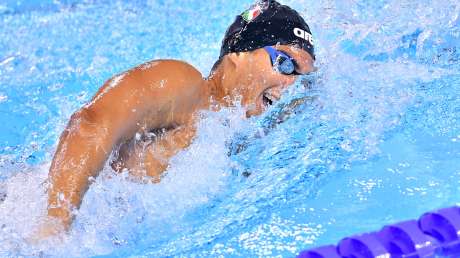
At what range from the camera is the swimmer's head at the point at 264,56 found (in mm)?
2182

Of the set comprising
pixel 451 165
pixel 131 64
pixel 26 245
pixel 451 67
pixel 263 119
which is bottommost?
pixel 26 245

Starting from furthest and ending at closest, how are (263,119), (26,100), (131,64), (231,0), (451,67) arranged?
(231,0) < (131,64) < (26,100) < (451,67) < (263,119)

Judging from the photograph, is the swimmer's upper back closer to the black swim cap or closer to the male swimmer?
the male swimmer

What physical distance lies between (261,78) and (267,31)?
177mm

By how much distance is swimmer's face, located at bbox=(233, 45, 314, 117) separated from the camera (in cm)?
218

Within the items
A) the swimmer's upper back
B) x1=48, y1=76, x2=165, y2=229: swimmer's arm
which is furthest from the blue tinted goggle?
x1=48, y1=76, x2=165, y2=229: swimmer's arm

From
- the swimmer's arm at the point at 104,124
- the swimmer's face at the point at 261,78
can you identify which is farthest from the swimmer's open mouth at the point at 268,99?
the swimmer's arm at the point at 104,124

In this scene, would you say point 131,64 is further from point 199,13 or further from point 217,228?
point 217,228

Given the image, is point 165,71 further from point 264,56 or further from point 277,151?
point 277,151

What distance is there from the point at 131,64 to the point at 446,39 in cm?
164

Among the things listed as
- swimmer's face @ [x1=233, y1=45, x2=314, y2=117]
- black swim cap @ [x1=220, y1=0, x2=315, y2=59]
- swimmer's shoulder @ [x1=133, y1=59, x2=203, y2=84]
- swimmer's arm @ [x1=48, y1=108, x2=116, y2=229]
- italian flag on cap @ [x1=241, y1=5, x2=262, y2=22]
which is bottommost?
swimmer's arm @ [x1=48, y1=108, x2=116, y2=229]

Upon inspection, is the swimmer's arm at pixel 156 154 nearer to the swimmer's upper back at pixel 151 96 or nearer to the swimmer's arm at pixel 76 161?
the swimmer's upper back at pixel 151 96

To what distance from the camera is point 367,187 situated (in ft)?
7.43

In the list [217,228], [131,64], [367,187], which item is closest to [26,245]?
[217,228]
